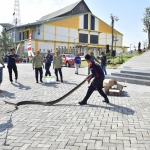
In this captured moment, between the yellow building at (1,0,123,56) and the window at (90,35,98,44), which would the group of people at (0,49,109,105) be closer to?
the yellow building at (1,0,123,56)

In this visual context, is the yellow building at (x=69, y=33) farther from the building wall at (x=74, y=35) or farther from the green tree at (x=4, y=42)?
the green tree at (x=4, y=42)

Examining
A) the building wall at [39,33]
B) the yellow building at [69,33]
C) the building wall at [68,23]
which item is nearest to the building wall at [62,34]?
the yellow building at [69,33]

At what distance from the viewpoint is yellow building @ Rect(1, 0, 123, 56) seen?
4972cm

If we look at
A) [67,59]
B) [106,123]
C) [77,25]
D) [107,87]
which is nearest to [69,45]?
[77,25]

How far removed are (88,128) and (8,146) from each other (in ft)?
5.33

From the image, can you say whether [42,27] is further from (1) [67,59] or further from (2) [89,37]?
(1) [67,59]

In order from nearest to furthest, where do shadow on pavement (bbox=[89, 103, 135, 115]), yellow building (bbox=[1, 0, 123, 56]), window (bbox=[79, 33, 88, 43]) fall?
shadow on pavement (bbox=[89, 103, 135, 115]) → yellow building (bbox=[1, 0, 123, 56]) → window (bbox=[79, 33, 88, 43])

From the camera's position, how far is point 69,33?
53125mm

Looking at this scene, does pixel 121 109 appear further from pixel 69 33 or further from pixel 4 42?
pixel 69 33

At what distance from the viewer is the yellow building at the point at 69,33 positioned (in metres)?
49.7

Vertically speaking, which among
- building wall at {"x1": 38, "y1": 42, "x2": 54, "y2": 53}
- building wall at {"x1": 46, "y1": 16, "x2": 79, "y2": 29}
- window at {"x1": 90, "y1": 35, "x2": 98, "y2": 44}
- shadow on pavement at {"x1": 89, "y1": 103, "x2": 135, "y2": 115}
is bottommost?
shadow on pavement at {"x1": 89, "y1": 103, "x2": 135, "y2": 115}

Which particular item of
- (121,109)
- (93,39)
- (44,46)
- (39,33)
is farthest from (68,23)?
(121,109)

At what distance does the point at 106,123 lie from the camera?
187 inches

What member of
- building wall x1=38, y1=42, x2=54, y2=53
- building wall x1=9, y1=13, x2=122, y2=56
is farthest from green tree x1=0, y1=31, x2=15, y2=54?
building wall x1=38, y1=42, x2=54, y2=53
